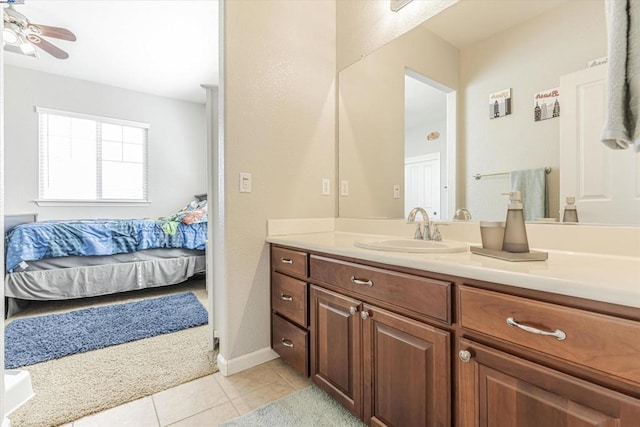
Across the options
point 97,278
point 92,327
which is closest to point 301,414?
point 92,327

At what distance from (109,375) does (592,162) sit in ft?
8.30

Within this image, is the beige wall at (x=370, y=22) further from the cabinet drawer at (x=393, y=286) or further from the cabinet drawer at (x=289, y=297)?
the cabinet drawer at (x=289, y=297)

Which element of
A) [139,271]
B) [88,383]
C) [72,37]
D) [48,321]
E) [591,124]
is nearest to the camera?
[591,124]

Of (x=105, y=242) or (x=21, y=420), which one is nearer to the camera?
(x=21, y=420)

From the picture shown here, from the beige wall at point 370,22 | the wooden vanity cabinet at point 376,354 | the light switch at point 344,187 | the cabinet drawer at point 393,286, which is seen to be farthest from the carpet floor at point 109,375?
the beige wall at point 370,22

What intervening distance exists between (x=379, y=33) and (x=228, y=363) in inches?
87.2

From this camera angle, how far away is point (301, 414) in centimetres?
132

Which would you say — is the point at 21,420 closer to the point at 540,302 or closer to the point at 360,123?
the point at 540,302

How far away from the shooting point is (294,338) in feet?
5.18

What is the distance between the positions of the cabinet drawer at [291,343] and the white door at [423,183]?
0.93 m

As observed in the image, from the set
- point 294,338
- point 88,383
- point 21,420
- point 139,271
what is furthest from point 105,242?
point 294,338

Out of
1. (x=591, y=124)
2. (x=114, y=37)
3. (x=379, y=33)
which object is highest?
(x=114, y=37)

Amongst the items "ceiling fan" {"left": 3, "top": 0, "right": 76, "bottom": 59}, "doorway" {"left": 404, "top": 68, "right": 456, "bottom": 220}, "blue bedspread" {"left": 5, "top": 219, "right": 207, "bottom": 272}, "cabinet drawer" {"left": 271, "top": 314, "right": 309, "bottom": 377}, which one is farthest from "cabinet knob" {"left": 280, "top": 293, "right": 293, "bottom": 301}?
"ceiling fan" {"left": 3, "top": 0, "right": 76, "bottom": 59}

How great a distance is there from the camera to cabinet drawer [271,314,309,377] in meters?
1.50
